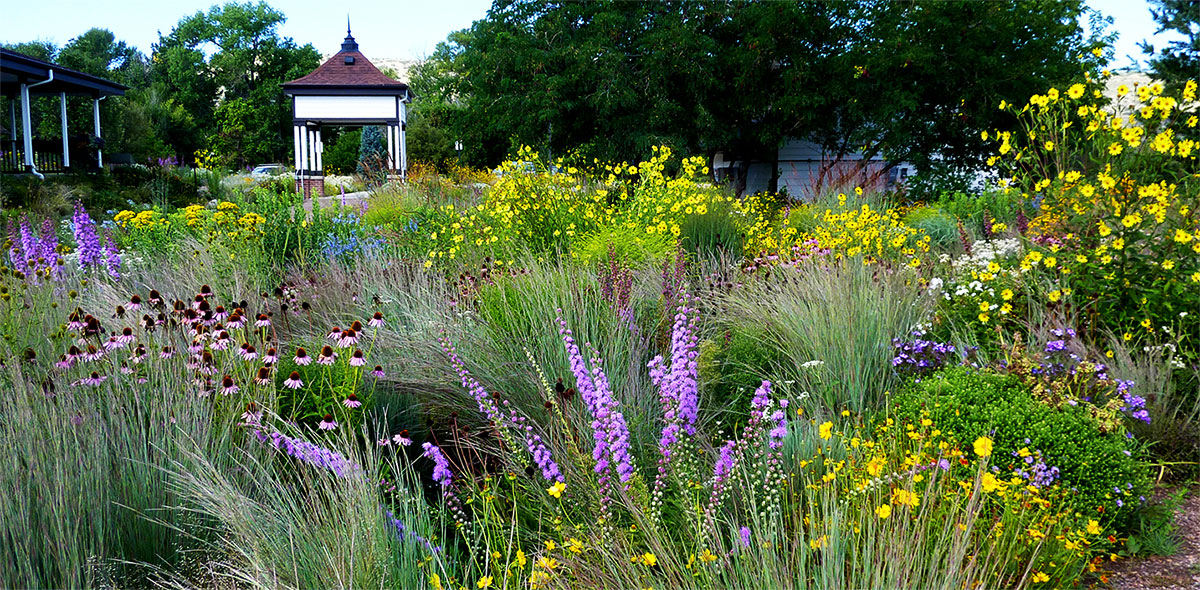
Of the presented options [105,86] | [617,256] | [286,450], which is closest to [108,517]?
[286,450]

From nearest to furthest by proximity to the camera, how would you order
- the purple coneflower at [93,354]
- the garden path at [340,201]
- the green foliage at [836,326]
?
the purple coneflower at [93,354] → the green foliage at [836,326] → the garden path at [340,201]

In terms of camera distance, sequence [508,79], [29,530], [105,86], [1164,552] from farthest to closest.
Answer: [105,86]
[508,79]
[1164,552]
[29,530]

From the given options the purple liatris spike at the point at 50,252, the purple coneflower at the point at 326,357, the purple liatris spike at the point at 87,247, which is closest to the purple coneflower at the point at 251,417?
the purple coneflower at the point at 326,357

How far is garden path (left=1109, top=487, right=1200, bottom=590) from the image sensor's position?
2.58m

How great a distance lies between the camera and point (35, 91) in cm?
2462

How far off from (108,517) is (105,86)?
25.9 meters

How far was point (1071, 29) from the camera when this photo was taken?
14.8m

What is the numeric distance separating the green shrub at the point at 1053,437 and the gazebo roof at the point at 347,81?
26.5 metres

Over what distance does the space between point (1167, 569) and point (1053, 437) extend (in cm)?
50

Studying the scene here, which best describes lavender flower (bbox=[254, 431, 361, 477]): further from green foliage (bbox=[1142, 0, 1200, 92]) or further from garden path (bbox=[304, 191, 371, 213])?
green foliage (bbox=[1142, 0, 1200, 92])

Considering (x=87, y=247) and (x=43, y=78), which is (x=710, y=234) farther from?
(x=43, y=78)

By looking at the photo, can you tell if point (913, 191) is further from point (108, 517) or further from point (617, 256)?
point (108, 517)

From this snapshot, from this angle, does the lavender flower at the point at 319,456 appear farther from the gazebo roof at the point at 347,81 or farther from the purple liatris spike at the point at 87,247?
the gazebo roof at the point at 347,81

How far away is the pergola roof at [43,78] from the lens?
20219 millimetres
